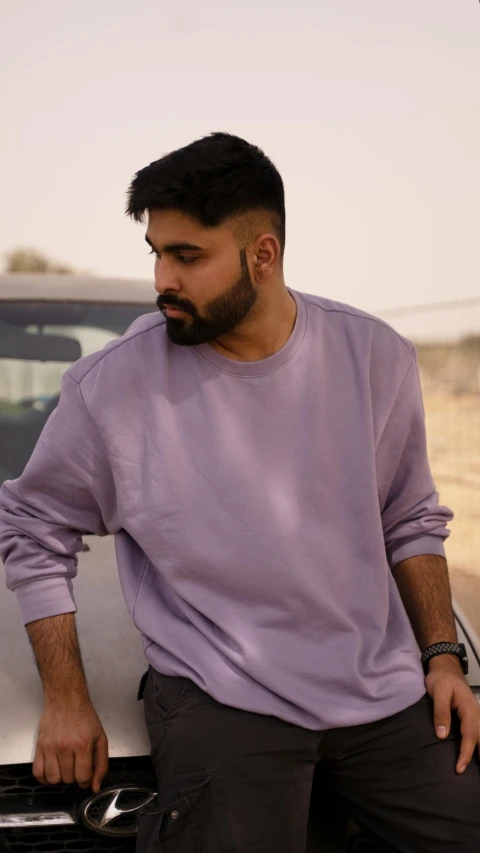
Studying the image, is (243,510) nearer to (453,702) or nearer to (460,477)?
(453,702)

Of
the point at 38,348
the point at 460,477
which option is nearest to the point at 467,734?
the point at 38,348

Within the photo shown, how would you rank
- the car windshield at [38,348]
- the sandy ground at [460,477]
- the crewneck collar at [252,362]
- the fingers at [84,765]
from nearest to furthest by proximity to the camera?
the fingers at [84,765] → the crewneck collar at [252,362] → the car windshield at [38,348] → the sandy ground at [460,477]

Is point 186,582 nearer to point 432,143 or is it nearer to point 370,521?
point 370,521

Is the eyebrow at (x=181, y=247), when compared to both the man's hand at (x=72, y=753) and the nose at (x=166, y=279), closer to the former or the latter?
the nose at (x=166, y=279)

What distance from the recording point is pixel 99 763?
1.89m

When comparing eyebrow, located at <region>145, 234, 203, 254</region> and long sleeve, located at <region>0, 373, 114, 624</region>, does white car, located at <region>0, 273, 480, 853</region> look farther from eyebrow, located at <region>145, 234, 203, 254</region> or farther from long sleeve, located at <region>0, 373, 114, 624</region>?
eyebrow, located at <region>145, 234, 203, 254</region>

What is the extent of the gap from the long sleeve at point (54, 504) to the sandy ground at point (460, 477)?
5.38m

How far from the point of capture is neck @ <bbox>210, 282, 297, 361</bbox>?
209cm

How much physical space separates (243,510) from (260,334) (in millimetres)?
380

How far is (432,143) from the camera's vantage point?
32.4 meters

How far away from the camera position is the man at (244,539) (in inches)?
74.7

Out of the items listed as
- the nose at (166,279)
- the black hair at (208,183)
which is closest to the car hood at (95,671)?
the nose at (166,279)

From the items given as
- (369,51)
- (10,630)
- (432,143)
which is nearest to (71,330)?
(10,630)

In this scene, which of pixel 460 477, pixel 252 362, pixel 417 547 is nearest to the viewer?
pixel 252 362
